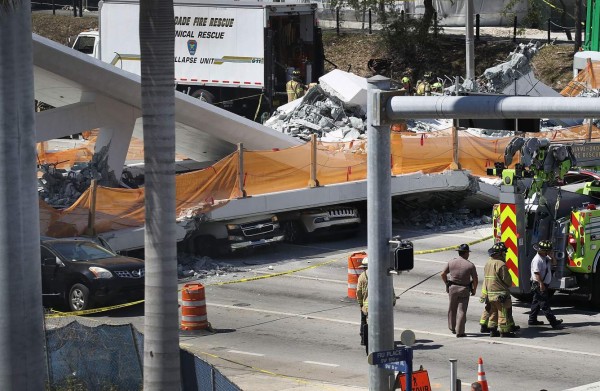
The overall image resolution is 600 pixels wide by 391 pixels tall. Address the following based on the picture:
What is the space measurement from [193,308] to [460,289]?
3.99 metres

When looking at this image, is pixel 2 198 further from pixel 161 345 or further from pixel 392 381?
pixel 392 381

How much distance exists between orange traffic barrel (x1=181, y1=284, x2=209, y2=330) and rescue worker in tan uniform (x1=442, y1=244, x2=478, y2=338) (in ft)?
12.1

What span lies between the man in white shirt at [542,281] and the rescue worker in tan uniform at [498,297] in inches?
26.7

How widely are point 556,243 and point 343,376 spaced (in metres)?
5.11

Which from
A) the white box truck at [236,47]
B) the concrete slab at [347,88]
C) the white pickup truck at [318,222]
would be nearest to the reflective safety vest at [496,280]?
the white pickup truck at [318,222]

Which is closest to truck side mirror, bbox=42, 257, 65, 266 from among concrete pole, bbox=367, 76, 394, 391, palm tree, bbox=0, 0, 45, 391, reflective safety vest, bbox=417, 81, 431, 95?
palm tree, bbox=0, 0, 45, 391

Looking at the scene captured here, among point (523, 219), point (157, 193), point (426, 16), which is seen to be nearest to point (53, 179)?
point (523, 219)

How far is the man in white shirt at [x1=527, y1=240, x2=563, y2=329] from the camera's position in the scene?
1948cm

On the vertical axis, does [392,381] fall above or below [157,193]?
below

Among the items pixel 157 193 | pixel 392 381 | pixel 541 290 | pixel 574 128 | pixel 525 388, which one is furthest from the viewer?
pixel 574 128

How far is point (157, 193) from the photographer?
41.3 feet

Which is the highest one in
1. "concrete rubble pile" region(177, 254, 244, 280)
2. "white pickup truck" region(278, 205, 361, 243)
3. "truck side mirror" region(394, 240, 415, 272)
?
"truck side mirror" region(394, 240, 415, 272)

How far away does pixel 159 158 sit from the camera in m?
12.5

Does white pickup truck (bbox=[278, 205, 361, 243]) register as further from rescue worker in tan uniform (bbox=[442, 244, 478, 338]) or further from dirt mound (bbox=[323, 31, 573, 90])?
dirt mound (bbox=[323, 31, 573, 90])
